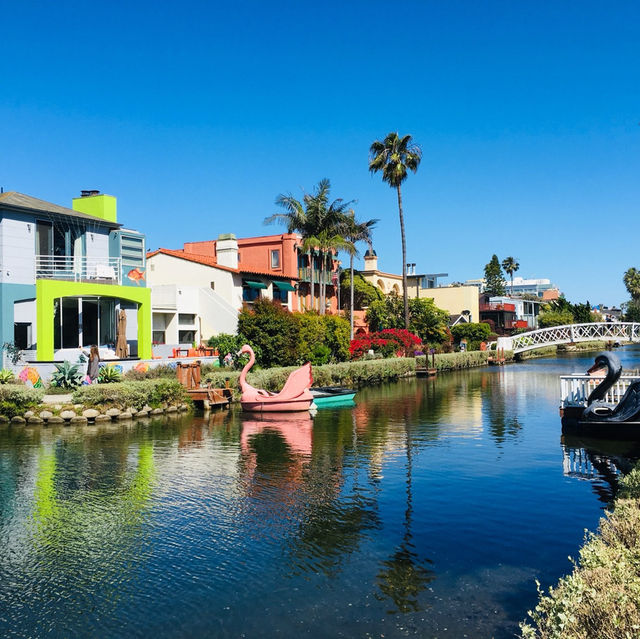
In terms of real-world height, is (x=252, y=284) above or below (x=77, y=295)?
above

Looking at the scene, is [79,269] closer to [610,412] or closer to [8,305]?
[8,305]

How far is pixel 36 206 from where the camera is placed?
32.2 metres

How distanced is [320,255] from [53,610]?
4916 centimetres

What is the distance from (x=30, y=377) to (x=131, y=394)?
5477 mm

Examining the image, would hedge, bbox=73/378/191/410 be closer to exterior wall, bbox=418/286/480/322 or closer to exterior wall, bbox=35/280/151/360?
exterior wall, bbox=35/280/151/360

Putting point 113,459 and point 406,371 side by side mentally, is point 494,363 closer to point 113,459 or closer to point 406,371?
point 406,371

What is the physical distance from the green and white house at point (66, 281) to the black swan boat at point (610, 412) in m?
22.8

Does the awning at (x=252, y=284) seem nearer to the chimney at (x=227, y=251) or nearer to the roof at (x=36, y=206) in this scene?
the chimney at (x=227, y=251)

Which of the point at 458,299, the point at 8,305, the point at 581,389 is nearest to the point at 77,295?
the point at 8,305

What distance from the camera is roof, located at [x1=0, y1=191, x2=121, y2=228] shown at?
99.8ft

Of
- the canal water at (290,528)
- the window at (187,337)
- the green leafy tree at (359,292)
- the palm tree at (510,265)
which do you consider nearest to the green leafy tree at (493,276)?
the palm tree at (510,265)

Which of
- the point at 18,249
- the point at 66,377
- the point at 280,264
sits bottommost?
the point at 66,377

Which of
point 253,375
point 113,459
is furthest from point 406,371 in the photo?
point 113,459

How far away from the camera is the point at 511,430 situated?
74.0ft
